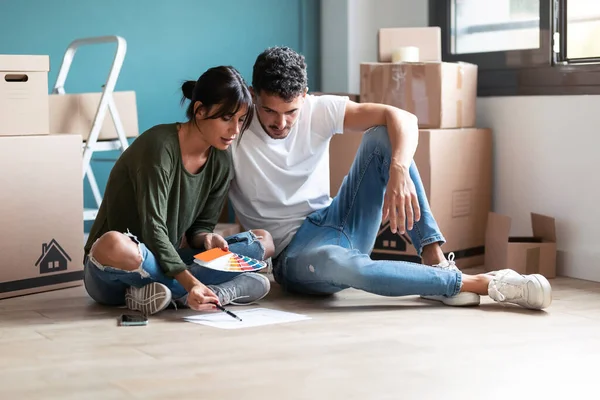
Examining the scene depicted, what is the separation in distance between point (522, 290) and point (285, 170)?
2.45 ft

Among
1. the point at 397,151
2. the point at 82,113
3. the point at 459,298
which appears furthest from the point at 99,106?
the point at 459,298

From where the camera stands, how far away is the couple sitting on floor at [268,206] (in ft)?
7.47

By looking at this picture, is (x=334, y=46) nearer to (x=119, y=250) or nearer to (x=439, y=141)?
(x=439, y=141)

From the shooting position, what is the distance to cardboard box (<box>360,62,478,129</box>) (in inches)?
126

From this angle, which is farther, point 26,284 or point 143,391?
point 26,284

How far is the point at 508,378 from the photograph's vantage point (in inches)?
69.2

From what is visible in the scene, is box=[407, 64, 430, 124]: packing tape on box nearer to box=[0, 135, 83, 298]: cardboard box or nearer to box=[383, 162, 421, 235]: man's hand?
box=[383, 162, 421, 235]: man's hand

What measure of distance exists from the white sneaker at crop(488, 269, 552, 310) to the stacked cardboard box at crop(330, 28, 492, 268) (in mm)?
741

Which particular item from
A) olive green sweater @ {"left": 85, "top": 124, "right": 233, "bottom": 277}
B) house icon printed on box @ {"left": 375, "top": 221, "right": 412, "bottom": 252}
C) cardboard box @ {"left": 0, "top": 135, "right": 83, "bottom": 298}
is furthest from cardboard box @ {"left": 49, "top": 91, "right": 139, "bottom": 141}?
house icon printed on box @ {"left": 375, "top": 221, "right": 412, "bottom": 252}

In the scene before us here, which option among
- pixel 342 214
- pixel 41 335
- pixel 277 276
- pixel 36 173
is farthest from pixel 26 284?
pixel 342 214

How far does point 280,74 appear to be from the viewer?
2326mm

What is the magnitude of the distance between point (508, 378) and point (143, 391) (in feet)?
2.36

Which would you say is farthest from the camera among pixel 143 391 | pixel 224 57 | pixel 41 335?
pixel 224 57

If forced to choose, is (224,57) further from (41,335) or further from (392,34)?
(41,335)
